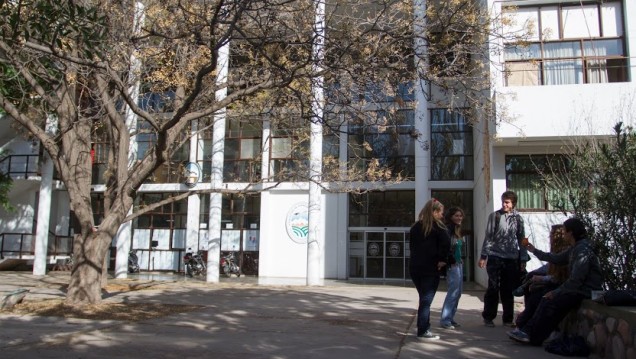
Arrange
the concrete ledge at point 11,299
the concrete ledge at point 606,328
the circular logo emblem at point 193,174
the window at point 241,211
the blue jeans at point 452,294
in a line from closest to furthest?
the concrete ledge at point 606,328, the blue jeans at point 452,294, the concrete ledge at point 11,299, the circular logo emblem at point 193,174, the window at point 241,211

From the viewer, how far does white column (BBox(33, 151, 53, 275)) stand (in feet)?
69.7

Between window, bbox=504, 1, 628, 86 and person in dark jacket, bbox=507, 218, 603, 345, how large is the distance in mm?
9377

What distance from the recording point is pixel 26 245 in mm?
23984

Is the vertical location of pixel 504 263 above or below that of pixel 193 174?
below

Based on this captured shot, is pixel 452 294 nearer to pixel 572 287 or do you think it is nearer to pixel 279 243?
pixel 572 287

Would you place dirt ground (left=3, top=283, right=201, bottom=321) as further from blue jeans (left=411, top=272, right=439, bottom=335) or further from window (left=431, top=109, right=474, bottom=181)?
window (left=431, top=109, right=474, bottom=181)

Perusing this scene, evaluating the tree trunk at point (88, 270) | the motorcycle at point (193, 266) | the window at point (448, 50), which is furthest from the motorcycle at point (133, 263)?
the window at point (448, 50)

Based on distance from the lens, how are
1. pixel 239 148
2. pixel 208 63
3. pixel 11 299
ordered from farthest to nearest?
pixel 239 148 < pixel 11 299 < pixel 208 63

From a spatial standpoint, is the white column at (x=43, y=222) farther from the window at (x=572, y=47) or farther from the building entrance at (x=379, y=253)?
the window at (x=572, y=47)

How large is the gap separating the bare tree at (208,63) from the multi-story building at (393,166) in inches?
194

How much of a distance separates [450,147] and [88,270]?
15119 mm

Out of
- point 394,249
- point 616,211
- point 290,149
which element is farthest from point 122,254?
point 616,211

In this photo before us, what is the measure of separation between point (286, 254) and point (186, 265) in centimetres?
398

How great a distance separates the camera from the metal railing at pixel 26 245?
931 inches
